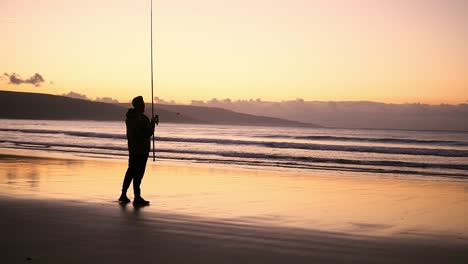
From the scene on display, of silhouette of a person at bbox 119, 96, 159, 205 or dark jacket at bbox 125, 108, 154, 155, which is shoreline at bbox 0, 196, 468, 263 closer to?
silhouette of a person at bbox 119, 96, 159, 205

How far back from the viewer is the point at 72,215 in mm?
8539

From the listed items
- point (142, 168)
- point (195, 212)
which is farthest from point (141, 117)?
point (195, 212)

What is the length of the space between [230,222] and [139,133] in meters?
2.47

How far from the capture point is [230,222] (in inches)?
323

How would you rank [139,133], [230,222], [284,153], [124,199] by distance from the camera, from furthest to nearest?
[284,153] < [124,199] < [139,133] < [230,222]

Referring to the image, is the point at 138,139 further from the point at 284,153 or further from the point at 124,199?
the point at 284,153

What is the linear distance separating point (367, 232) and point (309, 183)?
22.5 ft

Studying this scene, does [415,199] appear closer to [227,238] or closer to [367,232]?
[367,232]

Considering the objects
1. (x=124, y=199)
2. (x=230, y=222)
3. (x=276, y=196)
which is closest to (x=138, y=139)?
(x=124, y=199)

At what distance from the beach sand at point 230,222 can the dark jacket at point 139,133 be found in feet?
2.98

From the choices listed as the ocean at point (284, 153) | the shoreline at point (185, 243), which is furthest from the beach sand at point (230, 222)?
the ocean at point (284, 153)

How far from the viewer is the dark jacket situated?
9883 mm

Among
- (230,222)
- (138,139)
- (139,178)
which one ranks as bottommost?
(230,222)

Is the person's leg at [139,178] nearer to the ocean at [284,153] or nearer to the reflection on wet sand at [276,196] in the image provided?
the reflection on wet sand at [276,196]
